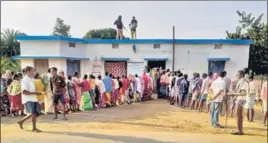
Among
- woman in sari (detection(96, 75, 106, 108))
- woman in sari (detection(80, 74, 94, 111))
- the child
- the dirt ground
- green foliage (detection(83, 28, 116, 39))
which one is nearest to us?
the dirt ground

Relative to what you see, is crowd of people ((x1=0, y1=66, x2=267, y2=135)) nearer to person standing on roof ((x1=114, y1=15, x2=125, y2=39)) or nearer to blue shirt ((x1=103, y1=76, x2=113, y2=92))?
blue shirt ((x1=103, y1=76, x2=113, y2=92))

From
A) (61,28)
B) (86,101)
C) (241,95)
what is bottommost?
(86,101)

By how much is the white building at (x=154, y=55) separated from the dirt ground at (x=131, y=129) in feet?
25.8

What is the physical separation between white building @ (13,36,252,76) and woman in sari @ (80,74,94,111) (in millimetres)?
6691

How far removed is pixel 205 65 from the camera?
19156 mm

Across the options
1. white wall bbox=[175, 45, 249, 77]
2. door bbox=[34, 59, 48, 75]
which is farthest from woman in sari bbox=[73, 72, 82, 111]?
white wall bbox=[175, 45, 249, 77]

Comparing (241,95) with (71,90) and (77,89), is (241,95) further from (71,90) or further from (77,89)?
(77,89)

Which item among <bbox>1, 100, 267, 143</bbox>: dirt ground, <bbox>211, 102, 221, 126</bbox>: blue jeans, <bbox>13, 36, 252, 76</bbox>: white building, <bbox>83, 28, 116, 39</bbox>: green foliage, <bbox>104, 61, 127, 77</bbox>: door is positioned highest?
<bbox>83, 28, 116, 39</bbox>: green foliage

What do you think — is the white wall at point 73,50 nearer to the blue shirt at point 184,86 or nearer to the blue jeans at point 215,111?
the blue shirt at point 184,86

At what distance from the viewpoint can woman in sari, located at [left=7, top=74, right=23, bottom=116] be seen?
10078mm

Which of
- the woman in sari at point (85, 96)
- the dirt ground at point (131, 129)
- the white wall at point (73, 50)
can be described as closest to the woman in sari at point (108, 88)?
the woman in sari at point (85, 96)

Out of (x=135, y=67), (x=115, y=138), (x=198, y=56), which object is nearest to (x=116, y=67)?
(x=135, y=67)

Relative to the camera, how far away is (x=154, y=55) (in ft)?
63.5

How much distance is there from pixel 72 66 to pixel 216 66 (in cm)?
829
